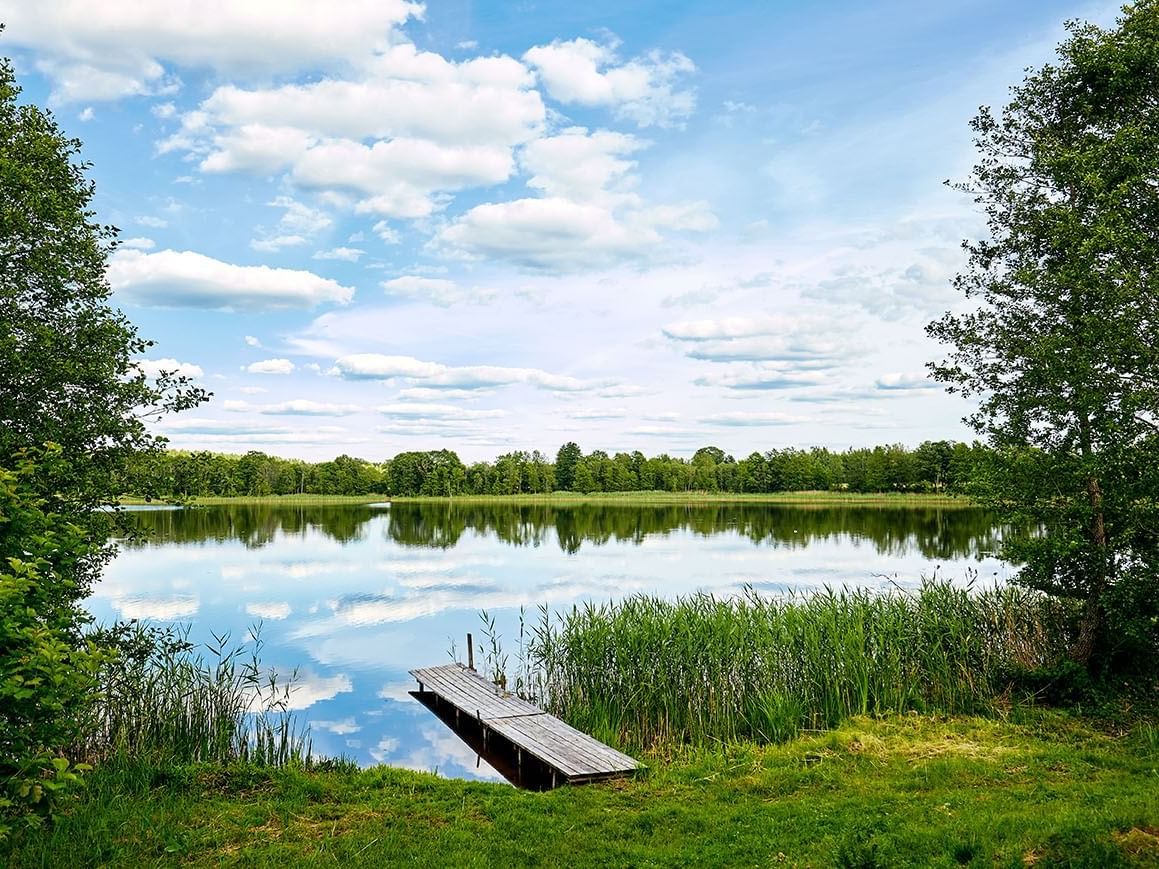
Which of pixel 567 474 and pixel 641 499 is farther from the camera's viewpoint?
pixel 567 474

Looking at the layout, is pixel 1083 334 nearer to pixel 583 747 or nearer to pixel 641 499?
pixel 583 747

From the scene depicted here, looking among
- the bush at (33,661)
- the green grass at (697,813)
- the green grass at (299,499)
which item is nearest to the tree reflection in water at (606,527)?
the green grass at (299,499)

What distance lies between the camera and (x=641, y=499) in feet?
342

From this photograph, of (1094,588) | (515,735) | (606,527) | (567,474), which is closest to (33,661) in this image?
(515,735)

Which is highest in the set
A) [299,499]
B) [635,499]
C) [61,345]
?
[61,345]

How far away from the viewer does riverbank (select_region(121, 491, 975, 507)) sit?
89.1 m

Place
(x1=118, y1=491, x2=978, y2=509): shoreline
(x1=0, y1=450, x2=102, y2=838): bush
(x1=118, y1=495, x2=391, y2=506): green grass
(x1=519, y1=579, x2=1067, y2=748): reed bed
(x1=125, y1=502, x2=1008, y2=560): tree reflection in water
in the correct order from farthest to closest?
(x1=118, y1=495, x2=391, y2=506): green grass → (x1=118, y1=491, x2=978, y2=509): shoreline → (x1=125, y1=502, x2=1008, y2=560): tree reflection in water → (x1=519, y1=579, x2=1067, y2=748): reed bed → (x1=0, y1=450, x2=102, y2=838): bush

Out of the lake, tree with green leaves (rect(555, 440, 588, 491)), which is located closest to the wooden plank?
the lake

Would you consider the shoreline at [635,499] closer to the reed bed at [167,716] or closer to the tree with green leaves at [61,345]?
the reed bed at [167,716]

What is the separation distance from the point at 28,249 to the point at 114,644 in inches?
203

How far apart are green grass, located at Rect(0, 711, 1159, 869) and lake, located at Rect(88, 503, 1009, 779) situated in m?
3.39

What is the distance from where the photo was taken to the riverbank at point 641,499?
292 feet

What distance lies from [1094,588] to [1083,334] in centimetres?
406

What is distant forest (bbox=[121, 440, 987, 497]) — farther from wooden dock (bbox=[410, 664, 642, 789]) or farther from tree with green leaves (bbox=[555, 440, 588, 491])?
wooden dock (bbox=[410, 664, 642, 789])
